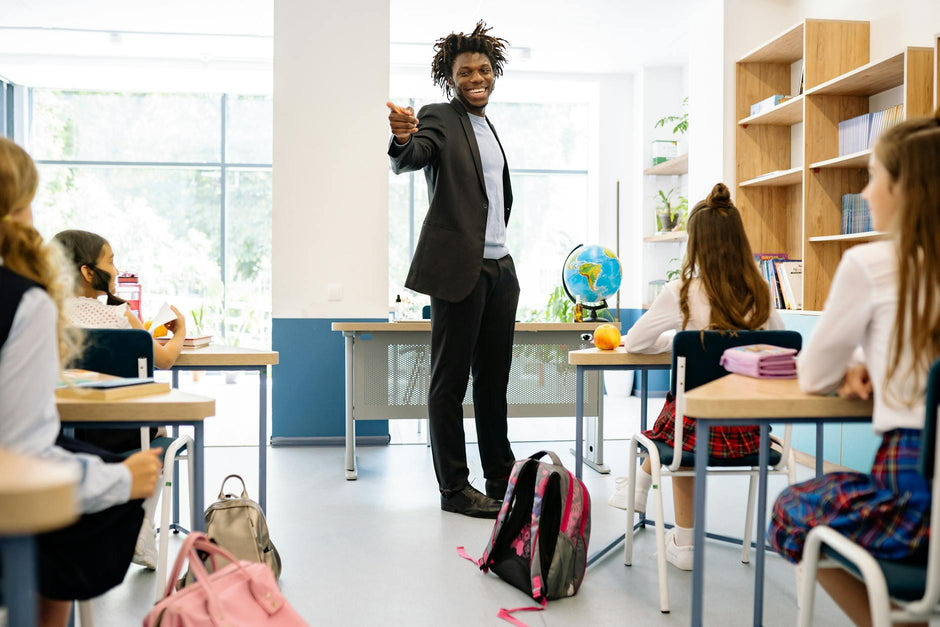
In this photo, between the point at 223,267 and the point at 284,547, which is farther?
the point at 223,267

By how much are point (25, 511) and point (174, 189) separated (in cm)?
727

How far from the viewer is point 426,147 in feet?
9.20

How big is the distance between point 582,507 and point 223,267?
609 centimetres

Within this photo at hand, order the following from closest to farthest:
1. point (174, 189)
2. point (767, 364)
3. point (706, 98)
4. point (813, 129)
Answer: point (767, 364), point (813, 129), point (706, 98), point (174, 189)

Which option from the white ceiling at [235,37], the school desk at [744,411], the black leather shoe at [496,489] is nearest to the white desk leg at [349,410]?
the black leather shoe at [496,489]

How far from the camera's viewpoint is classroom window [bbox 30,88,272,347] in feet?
23.6

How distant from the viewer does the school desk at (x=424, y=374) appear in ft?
12.0

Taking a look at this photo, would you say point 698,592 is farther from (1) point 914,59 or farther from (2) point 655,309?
(1) point 914,59

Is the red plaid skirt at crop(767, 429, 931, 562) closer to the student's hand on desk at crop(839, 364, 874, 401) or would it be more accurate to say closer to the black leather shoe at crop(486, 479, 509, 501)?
the student's hand on desk at crop(839, 364, 874, 401)

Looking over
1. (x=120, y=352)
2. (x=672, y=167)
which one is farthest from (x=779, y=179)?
(x=120, y=352)

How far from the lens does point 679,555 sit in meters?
2.29

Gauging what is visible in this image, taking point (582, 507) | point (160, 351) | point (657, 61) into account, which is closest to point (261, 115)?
point (657, 61)

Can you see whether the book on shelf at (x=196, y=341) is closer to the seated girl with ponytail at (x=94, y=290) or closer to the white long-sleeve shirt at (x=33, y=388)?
the seated girl with ponytail at (x=94, y=290)

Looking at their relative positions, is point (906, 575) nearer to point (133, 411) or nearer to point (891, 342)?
point (891, 342)
